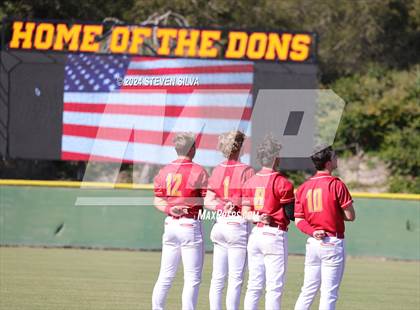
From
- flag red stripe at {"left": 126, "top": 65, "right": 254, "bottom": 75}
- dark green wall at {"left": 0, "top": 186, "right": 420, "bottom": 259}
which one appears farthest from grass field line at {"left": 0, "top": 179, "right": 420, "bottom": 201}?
flag red stripe at {"left": 126, "top": 65, "right": 254, "bottom": 75}

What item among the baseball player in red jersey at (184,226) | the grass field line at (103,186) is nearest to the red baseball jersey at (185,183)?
the baseball player in red jersey at (184,226)

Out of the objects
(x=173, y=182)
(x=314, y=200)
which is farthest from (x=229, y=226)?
(x=314, y=200)

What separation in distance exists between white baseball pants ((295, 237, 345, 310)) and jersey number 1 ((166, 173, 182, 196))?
1539mm

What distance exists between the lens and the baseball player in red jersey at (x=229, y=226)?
10.1m

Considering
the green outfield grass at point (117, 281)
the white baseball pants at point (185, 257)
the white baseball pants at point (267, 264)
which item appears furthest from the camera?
the green outfield grass at point (117, 281)

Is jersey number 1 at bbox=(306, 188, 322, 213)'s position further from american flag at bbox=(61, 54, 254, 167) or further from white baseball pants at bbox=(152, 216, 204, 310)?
american flag at bbox=(61, 54, 254, 167)

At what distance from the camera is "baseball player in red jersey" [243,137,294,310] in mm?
9789

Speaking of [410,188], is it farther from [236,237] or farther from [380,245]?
[236,237]

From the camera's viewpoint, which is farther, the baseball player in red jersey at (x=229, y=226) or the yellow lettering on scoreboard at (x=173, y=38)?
the yellow lettering on scoreboard at (x=173, y=38)

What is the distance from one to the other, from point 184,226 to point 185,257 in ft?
1.06

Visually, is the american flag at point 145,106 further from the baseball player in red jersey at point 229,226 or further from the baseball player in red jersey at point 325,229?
the baseball player in red jersey at point 325,229

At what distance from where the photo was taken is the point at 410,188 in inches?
1037

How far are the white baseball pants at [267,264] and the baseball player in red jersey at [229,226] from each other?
227 millimetres

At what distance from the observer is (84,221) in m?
19.8
